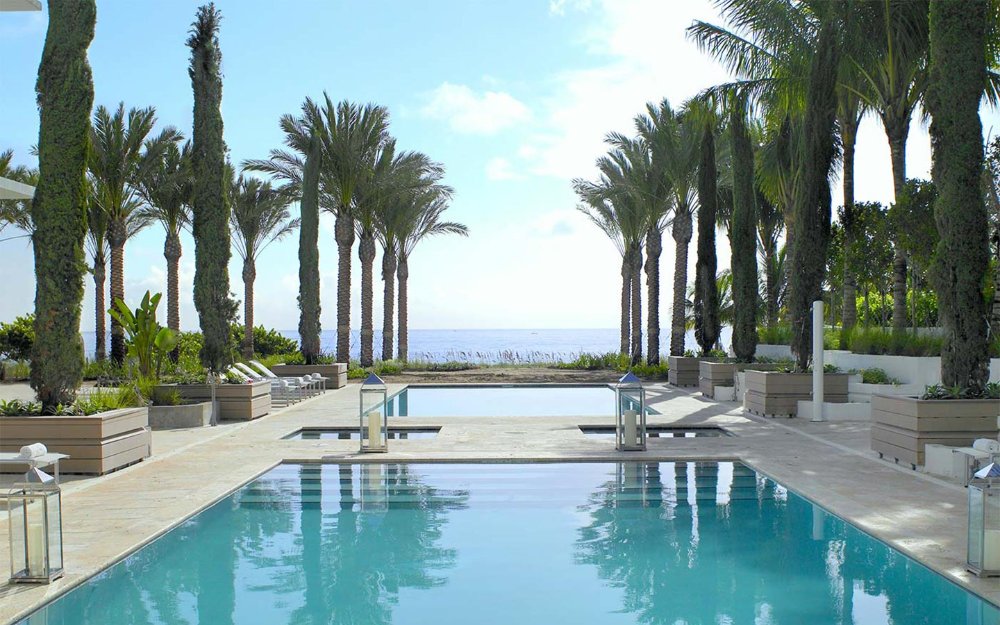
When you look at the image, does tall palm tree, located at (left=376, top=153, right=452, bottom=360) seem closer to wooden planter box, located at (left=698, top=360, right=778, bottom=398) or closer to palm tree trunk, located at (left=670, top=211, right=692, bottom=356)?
palm tree trunk, located at (left=670, top=211, right=692, bottom=356)

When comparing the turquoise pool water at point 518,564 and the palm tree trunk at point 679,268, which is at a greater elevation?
the palm tree trunk at point 679,268

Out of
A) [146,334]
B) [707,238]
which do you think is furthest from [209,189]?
[707,238]

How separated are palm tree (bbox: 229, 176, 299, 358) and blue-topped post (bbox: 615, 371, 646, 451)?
22.5 metres

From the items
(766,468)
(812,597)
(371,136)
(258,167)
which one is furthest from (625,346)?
(812,597)

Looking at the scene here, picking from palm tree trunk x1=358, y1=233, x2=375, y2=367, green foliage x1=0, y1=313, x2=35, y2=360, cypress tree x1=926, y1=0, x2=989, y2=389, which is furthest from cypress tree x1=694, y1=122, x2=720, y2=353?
green foliage x1=0, y1=313, x2=35, y2=360

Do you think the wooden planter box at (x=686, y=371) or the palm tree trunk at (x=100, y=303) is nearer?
the wooden planter box at (x=686, y=371)

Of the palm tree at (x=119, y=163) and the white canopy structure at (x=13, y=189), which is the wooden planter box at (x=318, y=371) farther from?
the white canopy structure at (x=13, y=189)

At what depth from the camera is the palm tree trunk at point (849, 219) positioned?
20125mm

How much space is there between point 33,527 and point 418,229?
28.3 metres

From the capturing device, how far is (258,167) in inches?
1128

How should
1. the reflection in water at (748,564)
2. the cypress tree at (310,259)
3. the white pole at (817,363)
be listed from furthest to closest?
the cypress tree at (310,259)
the white pole at (817,363)
the reflection in water at (748,564)

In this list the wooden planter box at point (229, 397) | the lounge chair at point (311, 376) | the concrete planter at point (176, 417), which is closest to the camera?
the concrete planter at point (176, 417)

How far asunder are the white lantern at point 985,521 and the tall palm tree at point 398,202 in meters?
24.7

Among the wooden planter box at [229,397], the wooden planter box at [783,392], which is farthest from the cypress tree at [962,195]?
the wooden planter box at [229,397]
